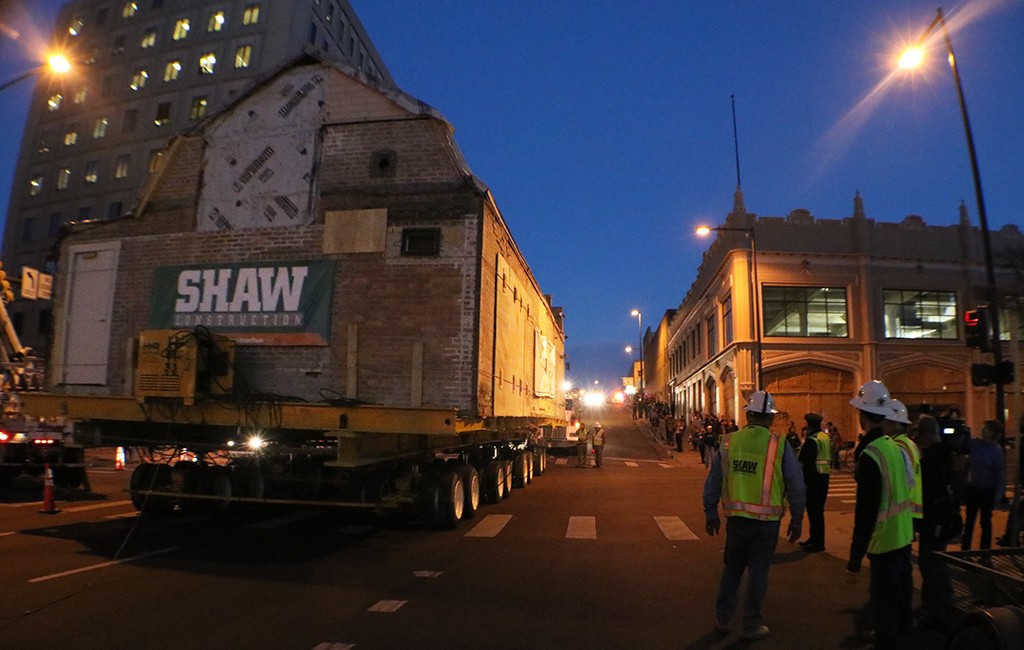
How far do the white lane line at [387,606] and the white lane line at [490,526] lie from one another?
151 inches

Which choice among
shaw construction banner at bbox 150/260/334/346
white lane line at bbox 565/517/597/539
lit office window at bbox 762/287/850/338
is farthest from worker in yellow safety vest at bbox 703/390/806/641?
lit office window at bbox 762/287/850/338

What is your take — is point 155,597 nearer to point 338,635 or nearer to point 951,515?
point 338,635

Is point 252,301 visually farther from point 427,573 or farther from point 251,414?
point 427,573

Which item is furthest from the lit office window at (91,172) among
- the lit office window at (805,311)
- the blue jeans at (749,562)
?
the blue jeans at (749,562)

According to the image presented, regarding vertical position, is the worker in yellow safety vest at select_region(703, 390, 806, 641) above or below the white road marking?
above

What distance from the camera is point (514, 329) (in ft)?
42.0

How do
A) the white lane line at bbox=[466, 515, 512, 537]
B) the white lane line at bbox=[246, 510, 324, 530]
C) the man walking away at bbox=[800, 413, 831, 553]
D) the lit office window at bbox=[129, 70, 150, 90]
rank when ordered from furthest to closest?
the lit office window at bbox=[129, 70, 150, 90] < the white lane line at bbox=[246, 510, 324, 530] < the white lane line at bbox=[466, 515, 512, 537] < the man walking away at bbox=[800, 413, 831, 553]

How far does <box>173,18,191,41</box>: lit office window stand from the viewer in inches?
1786

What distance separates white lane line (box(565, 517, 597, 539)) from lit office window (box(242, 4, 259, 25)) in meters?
42.2

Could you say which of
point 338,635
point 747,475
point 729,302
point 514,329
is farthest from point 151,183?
point 729,302

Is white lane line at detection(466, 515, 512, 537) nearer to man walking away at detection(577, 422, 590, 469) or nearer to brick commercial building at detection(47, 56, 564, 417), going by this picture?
brick commercial building at detection(47, 56, 564, 417)

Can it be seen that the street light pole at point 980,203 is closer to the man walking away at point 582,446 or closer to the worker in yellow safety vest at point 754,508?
the worker in yellow safety vest at point 754,508

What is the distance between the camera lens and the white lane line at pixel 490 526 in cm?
1009

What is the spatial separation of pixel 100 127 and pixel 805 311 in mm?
44437
